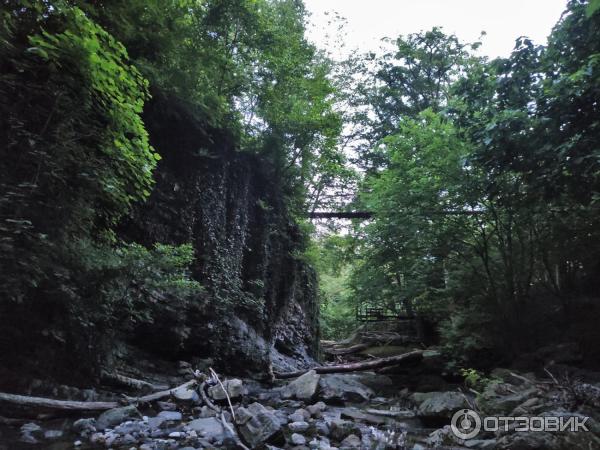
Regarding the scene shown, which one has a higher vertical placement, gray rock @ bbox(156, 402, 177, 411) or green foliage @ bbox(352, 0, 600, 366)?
green foliage @ bbox(352, 0, 600, 366)

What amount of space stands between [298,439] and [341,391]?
12.0 ft

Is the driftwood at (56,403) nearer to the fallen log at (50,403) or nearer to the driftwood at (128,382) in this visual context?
the fallen log at (50,403)

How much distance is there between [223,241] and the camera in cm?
937

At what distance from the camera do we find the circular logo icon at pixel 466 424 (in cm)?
458

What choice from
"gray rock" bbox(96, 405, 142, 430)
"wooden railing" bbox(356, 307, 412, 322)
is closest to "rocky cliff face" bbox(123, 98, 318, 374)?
"gray rock" bbox(96, 405, 142, 430)

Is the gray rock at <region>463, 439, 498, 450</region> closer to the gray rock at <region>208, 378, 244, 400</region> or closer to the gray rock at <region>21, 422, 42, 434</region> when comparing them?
the gray rock at <region>208, 378, 244, 400</region>

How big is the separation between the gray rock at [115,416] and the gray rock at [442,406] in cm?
446

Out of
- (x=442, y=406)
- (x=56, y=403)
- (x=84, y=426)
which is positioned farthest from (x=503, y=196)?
(x=56, y=403)

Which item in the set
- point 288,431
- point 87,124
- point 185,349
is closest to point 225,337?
point 185,349

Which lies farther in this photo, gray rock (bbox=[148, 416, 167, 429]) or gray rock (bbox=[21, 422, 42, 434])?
gray rock (bbox=[148, 416, 167, 429])

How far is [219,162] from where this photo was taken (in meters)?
9.72
